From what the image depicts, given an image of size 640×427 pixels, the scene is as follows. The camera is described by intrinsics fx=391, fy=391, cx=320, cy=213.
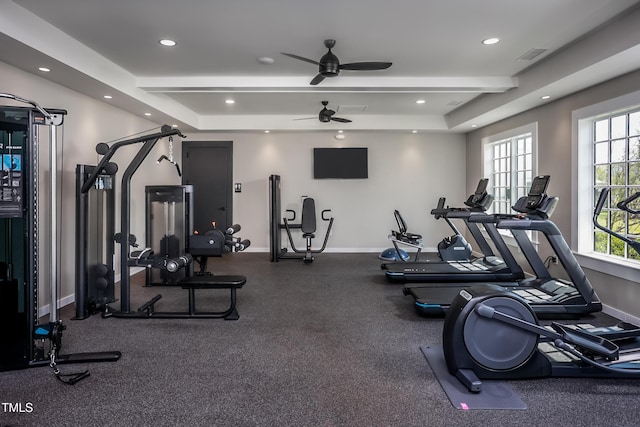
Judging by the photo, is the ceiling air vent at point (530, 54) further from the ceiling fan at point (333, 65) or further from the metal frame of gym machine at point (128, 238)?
the metal frame of gym machine at point (128, 238)

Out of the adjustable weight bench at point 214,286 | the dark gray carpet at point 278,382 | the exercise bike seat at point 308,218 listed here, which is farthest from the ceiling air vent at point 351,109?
the adjustable weight bench at point 214,286

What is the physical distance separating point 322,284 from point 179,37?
345cm

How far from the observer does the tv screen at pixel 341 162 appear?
317 inches

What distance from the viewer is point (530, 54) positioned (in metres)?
4.21

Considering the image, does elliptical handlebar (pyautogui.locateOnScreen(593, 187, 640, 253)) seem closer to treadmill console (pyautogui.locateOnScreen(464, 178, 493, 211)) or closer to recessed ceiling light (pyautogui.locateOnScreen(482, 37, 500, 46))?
A: recessed ceiling light (pyautogui.locateOnScreen(482, 37, 500, 46))

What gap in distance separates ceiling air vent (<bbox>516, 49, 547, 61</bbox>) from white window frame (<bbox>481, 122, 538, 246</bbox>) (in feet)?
4.57

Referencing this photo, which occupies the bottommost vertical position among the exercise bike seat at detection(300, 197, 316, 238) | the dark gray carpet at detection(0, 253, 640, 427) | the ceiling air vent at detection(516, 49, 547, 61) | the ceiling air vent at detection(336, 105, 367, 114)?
the dark gray carpet at detection(0, 253, 640, 427)

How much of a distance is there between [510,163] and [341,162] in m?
3.16

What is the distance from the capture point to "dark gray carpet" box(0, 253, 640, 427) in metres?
2.17

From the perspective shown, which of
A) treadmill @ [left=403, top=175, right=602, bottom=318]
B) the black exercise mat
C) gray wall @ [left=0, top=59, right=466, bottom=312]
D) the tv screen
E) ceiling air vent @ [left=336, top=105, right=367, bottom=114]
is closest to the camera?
the black exercise mat

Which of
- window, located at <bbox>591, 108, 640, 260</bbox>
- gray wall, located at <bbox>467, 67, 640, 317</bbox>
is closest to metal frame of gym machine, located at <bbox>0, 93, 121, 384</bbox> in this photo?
gray wall, located at <bbox>467, 67, 640, 317</bbox>

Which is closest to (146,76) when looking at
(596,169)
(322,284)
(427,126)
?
(322,284)

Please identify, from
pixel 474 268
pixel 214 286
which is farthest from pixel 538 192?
pixel 214 286

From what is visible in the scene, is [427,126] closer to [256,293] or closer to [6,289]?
[256,293]
